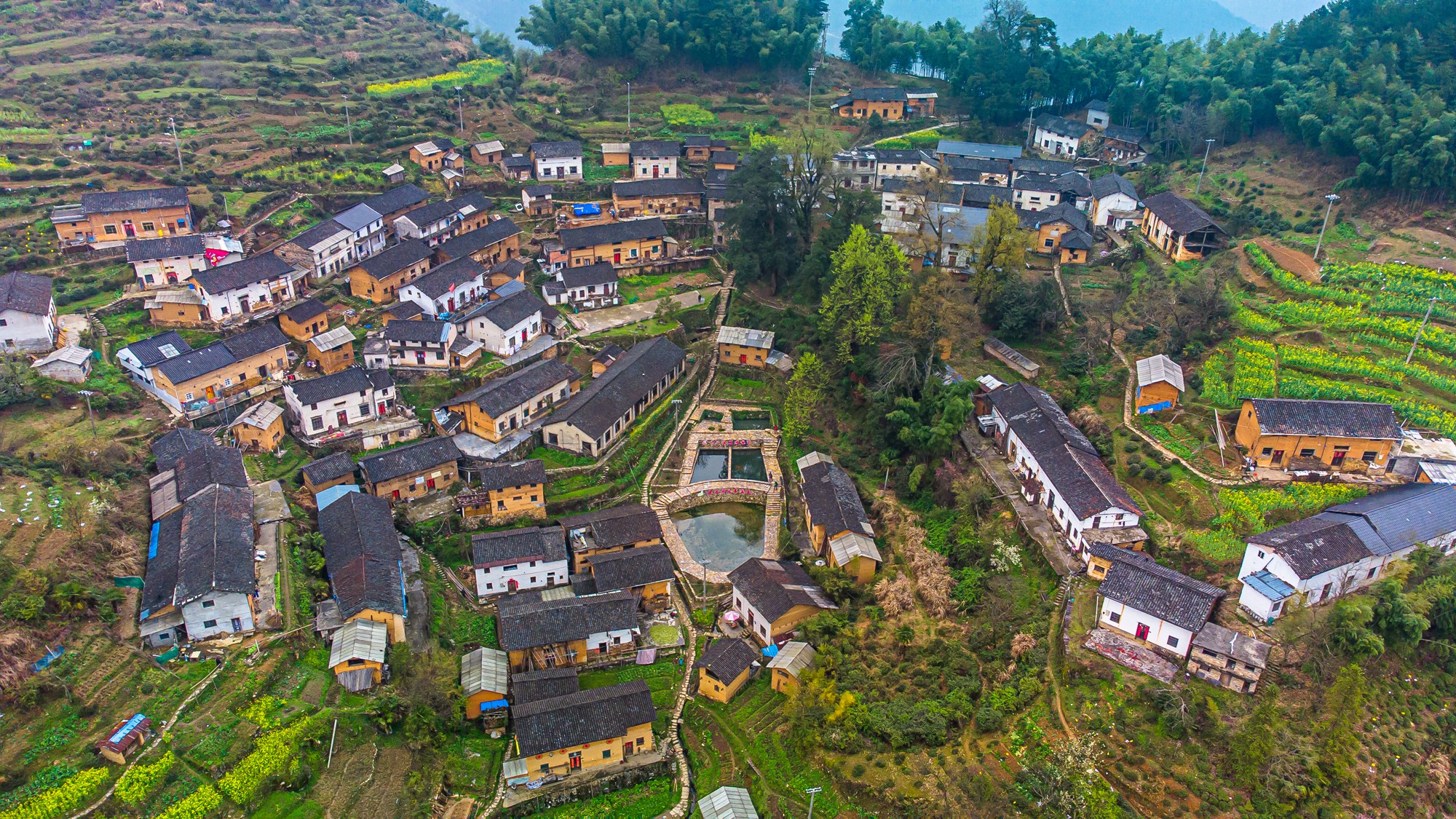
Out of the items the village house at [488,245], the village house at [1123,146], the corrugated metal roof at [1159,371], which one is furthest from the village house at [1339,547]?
the village house at [488,245]

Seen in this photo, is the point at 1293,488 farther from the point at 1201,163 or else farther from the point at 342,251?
the point at 342,251

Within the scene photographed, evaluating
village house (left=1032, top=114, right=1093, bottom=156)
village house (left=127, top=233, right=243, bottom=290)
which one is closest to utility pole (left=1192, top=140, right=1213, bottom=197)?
village house (left=1032, top=114, right=1093, bottom=156)

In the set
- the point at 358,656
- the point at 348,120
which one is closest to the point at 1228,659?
the point at 358,656

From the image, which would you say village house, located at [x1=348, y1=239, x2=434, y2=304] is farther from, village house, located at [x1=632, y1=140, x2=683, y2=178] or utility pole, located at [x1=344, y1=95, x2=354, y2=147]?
village house, located at [x1=632, y1=140, x2=683, y2=178]

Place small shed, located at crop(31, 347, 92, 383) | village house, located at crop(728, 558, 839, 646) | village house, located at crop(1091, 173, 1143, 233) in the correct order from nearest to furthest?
village house, located at crop(728, 558, 839, 646) → small shed, located at crop(31, 347, 92, 383) → village house, located at crop(1091, 173, 1143, 233)

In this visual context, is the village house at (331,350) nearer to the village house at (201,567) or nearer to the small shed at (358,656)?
the village house at (201,567)
